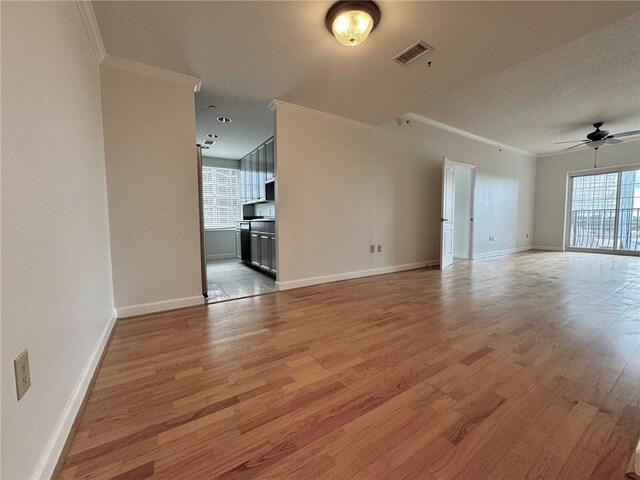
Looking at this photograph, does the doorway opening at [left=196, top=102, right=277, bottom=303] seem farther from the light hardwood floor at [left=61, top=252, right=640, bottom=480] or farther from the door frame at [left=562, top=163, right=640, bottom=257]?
the door frame at [left=562, top=163, right=640, bottom=257]

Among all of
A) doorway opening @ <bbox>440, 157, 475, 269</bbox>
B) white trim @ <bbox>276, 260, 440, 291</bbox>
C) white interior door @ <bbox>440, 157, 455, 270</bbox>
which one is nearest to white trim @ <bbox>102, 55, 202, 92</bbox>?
white trim @ <bbox>276, 260, 440, 291</bbox>

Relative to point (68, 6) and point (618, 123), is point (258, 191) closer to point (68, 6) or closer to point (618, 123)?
point (68, 6)

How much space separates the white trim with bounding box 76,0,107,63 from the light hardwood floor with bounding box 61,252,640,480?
2.34m

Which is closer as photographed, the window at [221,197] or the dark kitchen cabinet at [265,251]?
the dark kitchen cabinet at [265,251]

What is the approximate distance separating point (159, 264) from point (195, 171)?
1.05 metres

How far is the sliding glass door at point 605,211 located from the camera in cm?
617

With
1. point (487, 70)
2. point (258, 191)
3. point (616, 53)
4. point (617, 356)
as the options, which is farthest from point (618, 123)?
point (258, 191)

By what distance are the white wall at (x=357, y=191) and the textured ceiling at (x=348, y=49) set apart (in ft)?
1.59

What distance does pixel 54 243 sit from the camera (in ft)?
3.78

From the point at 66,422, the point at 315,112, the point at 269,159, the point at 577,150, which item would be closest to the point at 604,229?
the point at 577,150

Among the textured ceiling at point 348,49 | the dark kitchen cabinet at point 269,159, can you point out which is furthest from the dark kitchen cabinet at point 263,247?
the textured ceiling at point 348,49

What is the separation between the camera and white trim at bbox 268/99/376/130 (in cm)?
330

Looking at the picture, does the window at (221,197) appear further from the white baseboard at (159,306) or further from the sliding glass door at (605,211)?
the sliding glass door at (605,211)

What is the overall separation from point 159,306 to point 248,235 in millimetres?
2599
